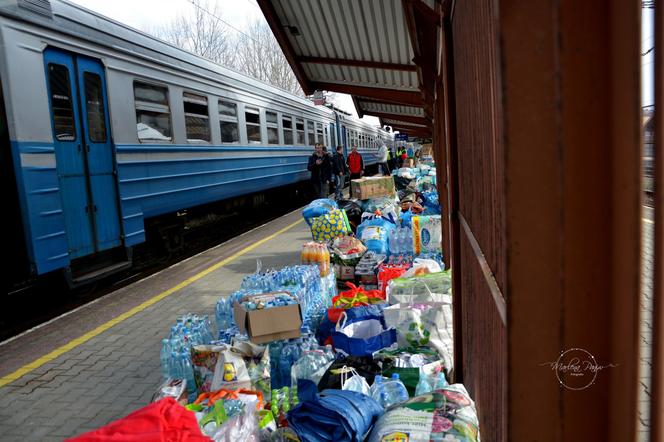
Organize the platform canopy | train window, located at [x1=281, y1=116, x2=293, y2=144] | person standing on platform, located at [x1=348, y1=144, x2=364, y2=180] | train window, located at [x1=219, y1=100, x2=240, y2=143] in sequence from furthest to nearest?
train window, located at [x1=281, y1=116, x2=293, y2=144] → person standing on platform, located at [x1=348, y1=144, x2=364, y2=180] → train window, located at [x1=219, y1=100, x2=240, y2=143] → the platform canopy

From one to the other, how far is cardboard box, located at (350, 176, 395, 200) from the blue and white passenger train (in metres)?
2.44

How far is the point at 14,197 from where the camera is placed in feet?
16.5

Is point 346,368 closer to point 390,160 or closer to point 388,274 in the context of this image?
point 388,274

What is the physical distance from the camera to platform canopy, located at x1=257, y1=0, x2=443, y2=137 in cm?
467

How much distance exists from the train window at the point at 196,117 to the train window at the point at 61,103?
2392mm

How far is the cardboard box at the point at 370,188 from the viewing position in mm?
9239

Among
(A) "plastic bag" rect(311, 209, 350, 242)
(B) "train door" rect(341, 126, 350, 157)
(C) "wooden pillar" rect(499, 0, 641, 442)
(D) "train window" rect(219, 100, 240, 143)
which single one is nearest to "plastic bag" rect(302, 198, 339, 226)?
(A) "plastic bag" rect(311, 209, 350, 242)

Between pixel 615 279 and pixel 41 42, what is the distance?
591 centimetres

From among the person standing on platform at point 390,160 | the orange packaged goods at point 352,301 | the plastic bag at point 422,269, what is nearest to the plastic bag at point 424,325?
the orange packaged goods at point 352,301

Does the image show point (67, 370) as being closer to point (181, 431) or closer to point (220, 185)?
point (181, 431)

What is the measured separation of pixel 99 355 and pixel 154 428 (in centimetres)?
281

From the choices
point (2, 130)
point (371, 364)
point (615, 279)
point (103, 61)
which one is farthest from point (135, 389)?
point (103, 61)

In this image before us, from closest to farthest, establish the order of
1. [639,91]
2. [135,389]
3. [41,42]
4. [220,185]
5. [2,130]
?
[639,91], [135,389], [2,130], [41,42], [220,185]

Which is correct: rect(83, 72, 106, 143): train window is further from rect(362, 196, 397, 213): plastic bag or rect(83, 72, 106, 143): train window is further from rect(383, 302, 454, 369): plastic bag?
rect(383, 302, 454, 369): plastic bag
